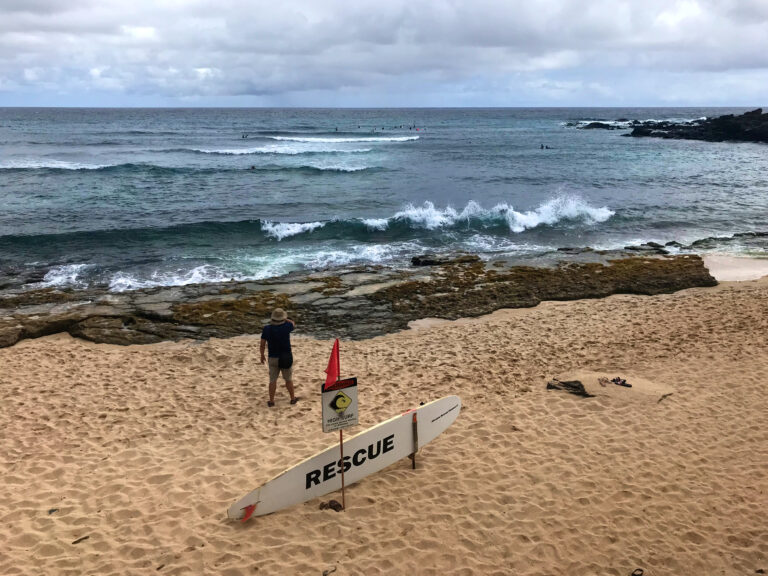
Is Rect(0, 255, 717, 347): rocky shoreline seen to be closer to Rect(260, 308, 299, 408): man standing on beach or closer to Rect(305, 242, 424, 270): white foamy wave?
Rect(305, 242, 424, 270): white foamy wave

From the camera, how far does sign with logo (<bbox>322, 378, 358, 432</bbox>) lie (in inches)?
241

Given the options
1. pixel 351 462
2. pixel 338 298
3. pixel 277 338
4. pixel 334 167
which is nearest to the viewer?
pixel 351 462

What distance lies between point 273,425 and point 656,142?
72.1 meters

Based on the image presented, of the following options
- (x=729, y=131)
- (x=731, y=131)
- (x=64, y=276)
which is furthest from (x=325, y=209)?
(x=731, y=131)

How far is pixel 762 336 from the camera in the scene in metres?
11.4

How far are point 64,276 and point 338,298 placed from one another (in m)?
9.44

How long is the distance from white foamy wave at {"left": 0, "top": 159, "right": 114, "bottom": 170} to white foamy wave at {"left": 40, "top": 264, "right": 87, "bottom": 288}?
2466 centimetres

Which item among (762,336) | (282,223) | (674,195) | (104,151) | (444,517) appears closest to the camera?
(444,517)

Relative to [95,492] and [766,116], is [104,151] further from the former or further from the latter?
[766,116]

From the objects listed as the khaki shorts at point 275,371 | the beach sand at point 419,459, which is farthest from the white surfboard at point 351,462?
the khaki shorts at point 275,371

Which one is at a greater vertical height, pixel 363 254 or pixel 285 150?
pixel 285 150

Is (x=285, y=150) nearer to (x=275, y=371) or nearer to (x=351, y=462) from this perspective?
(x=275, y=371)

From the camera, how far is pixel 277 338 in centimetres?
866

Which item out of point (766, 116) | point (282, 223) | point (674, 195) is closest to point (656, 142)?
point (766, 116)
